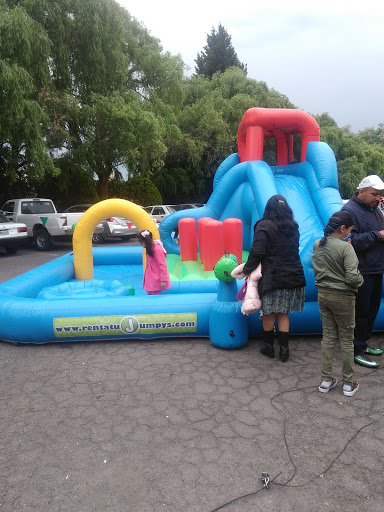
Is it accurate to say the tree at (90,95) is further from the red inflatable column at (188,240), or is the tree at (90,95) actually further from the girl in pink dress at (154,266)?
the girl in pink dress at (154,266)

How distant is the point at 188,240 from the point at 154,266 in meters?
2.25

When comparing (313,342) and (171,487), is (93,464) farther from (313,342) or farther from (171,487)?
(313,342)

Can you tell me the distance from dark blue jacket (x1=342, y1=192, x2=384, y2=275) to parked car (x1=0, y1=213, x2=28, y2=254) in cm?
1128

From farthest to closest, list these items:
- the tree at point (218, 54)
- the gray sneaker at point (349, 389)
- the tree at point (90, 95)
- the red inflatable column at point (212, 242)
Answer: the tree at point (218, 54) < the tree at point (90, 95) < the red inflatable column at point (212, 242) < the gray sneaker at point (349, 389)

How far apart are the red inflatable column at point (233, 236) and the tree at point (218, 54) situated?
35.7 metres

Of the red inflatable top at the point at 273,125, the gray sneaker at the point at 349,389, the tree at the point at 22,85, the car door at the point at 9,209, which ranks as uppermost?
the tree at the point at 22,85

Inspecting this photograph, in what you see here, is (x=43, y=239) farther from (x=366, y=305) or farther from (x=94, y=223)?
(x=366, y=305)

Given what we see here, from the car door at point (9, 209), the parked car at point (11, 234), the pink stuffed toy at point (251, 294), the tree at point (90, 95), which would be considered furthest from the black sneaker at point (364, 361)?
the car door at point (9, 209)

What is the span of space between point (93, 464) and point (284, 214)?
9.52 feet

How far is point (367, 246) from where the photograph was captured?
157 inches

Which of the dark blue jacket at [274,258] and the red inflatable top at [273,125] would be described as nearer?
the dark blue jacket at [274,258]

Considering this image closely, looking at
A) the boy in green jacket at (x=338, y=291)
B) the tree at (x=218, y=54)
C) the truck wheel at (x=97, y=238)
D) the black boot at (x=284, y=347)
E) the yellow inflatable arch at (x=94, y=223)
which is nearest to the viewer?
the boy in green jacket at (x=338, y=291)

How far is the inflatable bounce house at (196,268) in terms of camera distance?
503cm

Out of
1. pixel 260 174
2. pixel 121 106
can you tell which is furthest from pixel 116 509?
pixel 121 106
